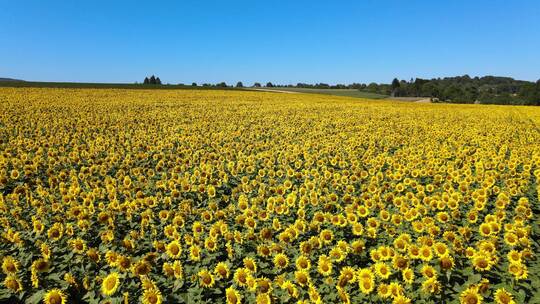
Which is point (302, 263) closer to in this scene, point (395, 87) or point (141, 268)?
point (141, 268)

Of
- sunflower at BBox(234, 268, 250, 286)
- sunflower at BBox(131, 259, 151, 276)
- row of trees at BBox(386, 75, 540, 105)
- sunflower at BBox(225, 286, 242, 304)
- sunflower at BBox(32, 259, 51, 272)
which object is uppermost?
row of trees at BBox(386, 75, 540, 105)

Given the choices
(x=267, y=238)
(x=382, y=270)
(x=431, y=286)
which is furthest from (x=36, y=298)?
(x=431, y=286)

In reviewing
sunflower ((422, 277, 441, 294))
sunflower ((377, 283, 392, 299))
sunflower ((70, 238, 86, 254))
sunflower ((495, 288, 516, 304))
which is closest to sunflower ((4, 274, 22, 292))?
sunflower ((70, 238, 86, 254))

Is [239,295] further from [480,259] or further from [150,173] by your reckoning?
[150,173]

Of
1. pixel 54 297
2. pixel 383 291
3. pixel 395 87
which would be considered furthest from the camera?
pixel 395 87

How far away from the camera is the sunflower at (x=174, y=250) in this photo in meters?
5.14

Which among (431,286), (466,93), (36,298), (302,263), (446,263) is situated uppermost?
(466,93)

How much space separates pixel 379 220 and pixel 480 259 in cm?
197

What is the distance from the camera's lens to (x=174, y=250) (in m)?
5.22

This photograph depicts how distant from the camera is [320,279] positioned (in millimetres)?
4793

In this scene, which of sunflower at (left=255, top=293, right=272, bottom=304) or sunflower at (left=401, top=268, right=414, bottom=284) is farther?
sunflower at (left=401, top=268, right=414, bottom=284)

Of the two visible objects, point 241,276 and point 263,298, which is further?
point 241,276

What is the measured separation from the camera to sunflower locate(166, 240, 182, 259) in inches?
202

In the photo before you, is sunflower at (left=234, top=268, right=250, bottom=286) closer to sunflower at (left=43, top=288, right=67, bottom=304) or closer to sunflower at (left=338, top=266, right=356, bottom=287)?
sunflower at (left=338, top=266, right=356, bottom=287)
